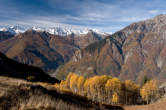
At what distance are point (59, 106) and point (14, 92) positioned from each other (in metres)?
2.70

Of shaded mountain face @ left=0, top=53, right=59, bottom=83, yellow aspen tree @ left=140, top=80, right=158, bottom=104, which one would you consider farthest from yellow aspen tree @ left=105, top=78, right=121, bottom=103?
shaded mountain face @ left=0, top=53, right=59, bottom=83

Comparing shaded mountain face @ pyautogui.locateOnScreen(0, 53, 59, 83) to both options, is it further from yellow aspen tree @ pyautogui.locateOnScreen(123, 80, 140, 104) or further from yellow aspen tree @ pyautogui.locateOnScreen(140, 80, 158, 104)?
yellow aspen tree @ pyautogui.locateOnScreen(140, 80, 158, 104)

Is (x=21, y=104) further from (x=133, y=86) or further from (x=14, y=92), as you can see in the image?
(x=133, y=86)

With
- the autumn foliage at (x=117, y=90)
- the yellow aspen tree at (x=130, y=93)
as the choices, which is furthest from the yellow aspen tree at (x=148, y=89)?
the yellow aspen tree at (x=130, y=93)

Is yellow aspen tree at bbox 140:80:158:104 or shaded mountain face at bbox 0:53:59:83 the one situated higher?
shaded mountain face at bbox 0:53:59:83

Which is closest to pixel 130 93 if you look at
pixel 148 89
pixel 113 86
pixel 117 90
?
pixel 117 90

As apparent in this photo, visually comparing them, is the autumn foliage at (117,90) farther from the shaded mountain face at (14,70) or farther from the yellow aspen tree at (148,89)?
the shaded mountain face at (14,70)

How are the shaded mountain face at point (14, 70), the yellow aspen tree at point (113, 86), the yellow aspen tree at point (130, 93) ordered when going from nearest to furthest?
1. the shaded mountain face at point (14, 70)
2. the yellow aspen tree at point (113, 86)
3. the yellow aspen tree at point (130, 93)

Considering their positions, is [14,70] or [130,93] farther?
[130,93]

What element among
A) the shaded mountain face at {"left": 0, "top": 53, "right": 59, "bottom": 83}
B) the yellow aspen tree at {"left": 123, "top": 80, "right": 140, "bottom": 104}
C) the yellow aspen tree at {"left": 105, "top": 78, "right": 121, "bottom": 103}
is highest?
the shaded mountain face at {"left": 0, "top": 53, "right": 59, "bottom": 83}

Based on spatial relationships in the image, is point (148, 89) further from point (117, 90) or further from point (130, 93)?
point (117, 90)

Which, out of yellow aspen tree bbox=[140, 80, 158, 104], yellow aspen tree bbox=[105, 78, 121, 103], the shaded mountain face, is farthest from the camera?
yellow aspen tree bbox=[105, 78, 121, 103]

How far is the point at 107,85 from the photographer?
91.9 m

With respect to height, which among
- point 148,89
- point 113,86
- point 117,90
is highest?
point 113,86
